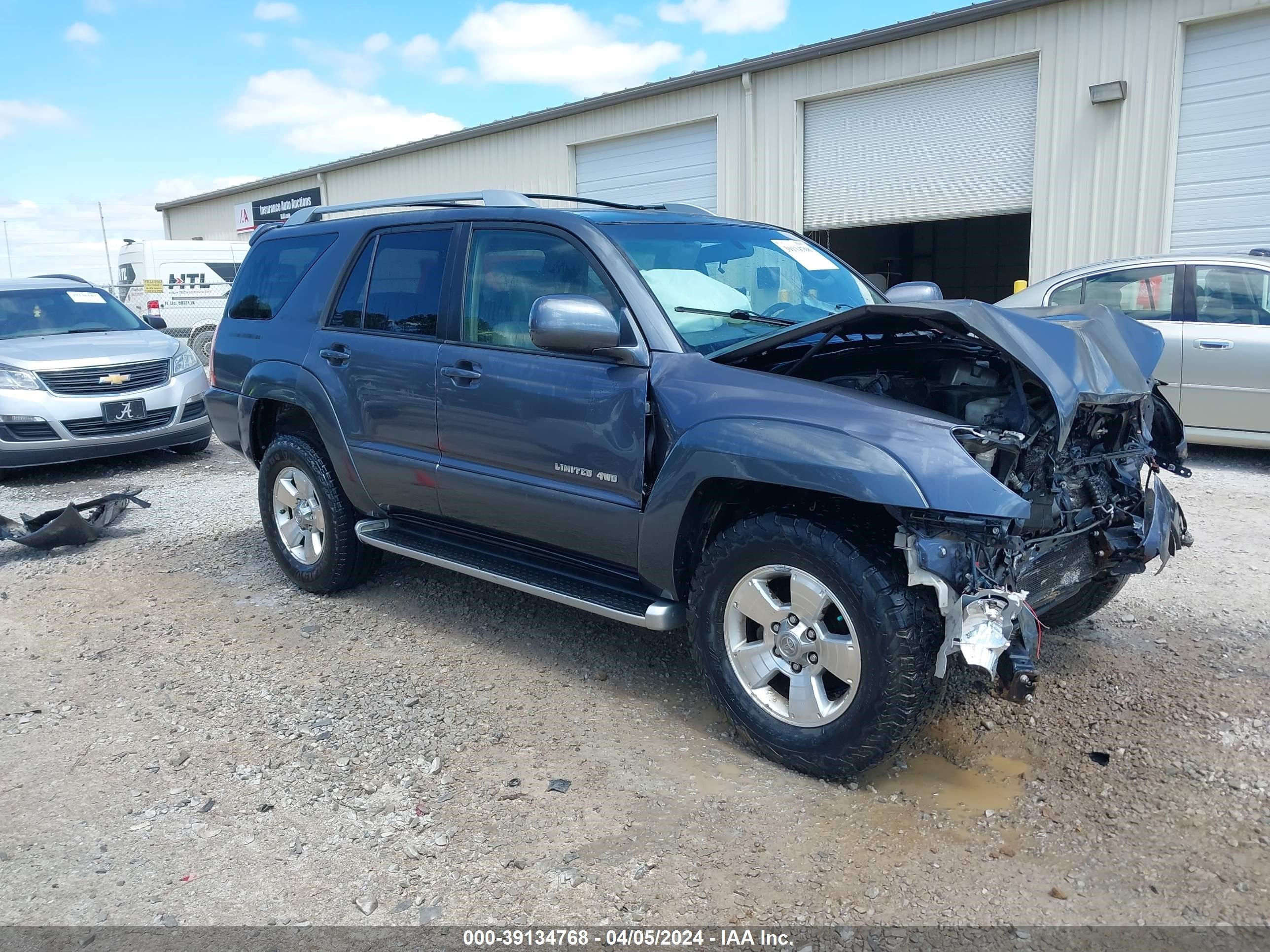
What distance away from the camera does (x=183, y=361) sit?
9.77 metres

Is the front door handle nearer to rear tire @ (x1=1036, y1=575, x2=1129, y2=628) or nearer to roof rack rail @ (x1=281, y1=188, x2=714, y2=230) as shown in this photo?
roof rack rail @ (x1=281, y1=188, x2=714, y2=230)

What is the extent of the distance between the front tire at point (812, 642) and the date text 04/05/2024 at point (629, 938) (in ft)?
2.47

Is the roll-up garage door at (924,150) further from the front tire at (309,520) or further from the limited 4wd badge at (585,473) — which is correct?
the limited 4wd badge at (585,473)

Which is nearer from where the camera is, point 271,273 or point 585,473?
point 585,473

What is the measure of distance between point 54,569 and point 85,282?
18.3 ft

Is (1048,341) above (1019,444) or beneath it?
above

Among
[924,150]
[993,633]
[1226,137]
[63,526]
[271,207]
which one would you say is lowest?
[63,526]

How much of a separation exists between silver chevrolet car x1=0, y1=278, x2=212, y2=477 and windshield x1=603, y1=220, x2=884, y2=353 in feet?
22.3

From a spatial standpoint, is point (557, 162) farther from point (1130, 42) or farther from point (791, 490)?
point (791, 490)

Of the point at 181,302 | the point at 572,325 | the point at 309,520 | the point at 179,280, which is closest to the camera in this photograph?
the point at 572,325

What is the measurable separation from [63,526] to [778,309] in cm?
497

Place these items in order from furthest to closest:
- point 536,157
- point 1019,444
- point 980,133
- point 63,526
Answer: point 536,157
point 980,133
point 63,526
point 1019,444

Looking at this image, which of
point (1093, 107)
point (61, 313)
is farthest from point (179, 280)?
point (1093, 107)

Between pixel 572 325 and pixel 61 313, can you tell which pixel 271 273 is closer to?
pixel 572 325
